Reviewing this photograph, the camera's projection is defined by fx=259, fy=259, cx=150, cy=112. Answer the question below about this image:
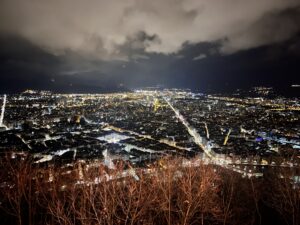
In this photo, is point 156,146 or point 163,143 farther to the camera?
point 163,143

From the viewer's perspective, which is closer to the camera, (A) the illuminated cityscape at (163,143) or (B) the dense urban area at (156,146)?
(B) the dense urban area at (156,146)

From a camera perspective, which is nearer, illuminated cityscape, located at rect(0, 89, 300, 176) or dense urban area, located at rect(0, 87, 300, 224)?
dense urban area, located at rect(0, 87, 300, 224)

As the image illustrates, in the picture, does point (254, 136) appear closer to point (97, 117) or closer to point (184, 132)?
point (184, 132)

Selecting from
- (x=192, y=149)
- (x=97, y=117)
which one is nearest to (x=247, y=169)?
(x=192, y=149)

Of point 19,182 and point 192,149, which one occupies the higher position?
point 19,182

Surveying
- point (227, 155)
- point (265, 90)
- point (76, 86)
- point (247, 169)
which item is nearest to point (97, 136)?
point (227, 155)

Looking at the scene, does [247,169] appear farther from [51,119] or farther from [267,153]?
[51,119]

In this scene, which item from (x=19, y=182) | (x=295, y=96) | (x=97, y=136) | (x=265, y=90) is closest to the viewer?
(x=19, y=182)

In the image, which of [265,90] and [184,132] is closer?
[184,132]

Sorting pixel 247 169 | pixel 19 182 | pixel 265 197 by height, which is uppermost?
pixel 19 182

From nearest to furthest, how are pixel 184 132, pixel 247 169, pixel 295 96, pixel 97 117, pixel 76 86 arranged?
pixel 247 169, pixel 184 132, pixel 97 117, pixel 295 96, pixel 76 86
